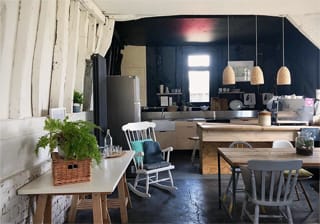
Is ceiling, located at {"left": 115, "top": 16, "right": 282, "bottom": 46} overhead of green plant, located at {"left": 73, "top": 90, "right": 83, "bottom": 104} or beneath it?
overhead

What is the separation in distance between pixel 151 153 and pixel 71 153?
2.28 metres

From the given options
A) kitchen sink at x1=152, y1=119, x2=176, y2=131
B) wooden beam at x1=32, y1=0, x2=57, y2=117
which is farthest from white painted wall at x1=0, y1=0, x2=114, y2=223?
kitchen sink at x1=152, y1=119, x2=176, y2=131

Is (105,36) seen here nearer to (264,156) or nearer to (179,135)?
(264,156)

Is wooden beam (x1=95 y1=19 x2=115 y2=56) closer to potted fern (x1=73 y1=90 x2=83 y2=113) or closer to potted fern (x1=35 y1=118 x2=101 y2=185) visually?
potted fern (x1=73 y1=90 x2=83 y2=113)

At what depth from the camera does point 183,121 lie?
7875 mm

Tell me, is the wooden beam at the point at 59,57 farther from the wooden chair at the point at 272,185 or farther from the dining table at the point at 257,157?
the wooden chair at the point at 272,185

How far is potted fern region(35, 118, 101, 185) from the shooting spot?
7.64 feet

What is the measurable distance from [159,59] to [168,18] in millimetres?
2680

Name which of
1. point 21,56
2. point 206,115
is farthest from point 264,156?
point 206,115

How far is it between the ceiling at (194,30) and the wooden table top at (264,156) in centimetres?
304

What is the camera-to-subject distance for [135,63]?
8.46 m

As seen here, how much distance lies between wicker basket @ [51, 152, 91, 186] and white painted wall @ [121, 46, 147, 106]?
6.17 metres

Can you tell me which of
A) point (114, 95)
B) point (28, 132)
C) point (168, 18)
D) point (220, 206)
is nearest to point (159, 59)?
point (168, 18)

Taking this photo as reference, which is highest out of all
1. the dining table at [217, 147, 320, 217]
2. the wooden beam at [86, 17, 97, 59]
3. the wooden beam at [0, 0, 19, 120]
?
the wooden beam at [86, 17, 97, 59]
